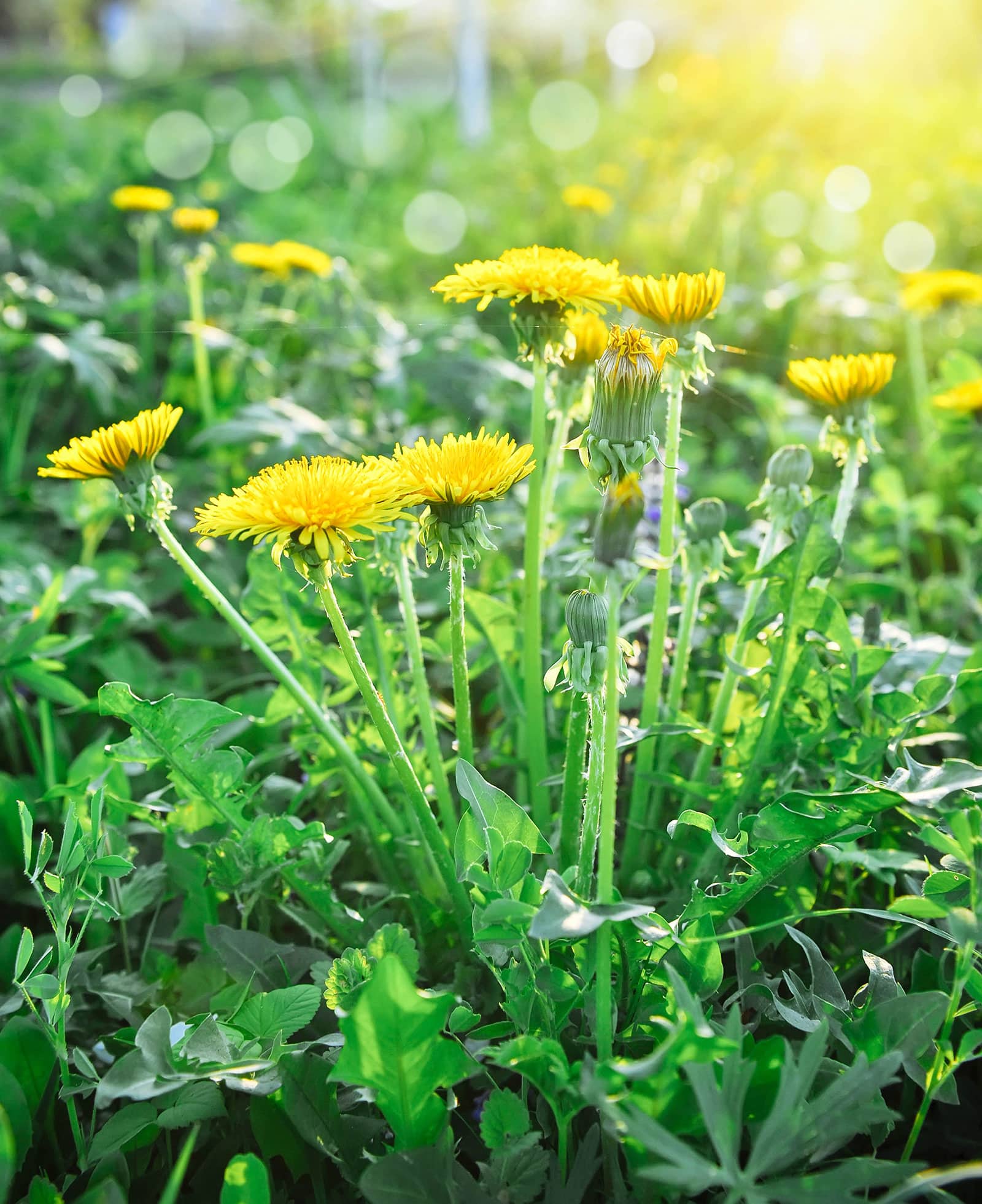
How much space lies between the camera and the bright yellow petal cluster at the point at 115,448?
3.62ft

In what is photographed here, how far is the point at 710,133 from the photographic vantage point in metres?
6.51

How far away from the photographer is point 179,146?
7.08m

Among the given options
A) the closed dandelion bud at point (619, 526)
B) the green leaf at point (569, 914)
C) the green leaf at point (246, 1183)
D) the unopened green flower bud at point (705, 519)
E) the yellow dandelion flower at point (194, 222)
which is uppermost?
the yellow dandelion flower at point (194, 222)

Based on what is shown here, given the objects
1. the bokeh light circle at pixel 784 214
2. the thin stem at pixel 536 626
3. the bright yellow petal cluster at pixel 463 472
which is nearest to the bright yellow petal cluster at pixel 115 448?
the bright yellow petal cluster at pixel 463 472

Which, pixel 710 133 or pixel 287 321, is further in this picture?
pixel 710 133

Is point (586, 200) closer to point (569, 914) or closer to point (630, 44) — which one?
point (569, 914)

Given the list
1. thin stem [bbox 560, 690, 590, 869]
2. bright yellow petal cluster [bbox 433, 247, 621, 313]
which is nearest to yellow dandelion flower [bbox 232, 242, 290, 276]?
bright yellow petal cluster [bbox 433, 247, 621, 313]

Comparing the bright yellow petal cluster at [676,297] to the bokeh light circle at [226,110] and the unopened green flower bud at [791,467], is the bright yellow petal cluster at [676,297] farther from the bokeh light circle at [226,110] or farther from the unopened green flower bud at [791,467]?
the bokeh light circle at [226,110]

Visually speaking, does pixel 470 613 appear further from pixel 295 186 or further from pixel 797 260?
pixel 295 186

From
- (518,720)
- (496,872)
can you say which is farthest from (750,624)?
(496,872)

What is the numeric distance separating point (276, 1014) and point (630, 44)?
8.74 m

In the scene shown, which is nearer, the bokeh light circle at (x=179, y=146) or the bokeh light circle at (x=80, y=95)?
the bokeh light circle at (x=179, y=146)

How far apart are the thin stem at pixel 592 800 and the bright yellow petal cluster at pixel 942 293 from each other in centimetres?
190

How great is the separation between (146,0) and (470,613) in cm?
2909
